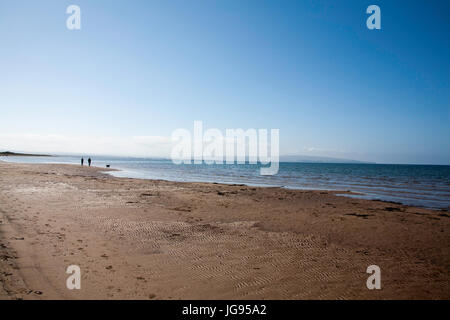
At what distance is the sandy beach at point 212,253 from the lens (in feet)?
16.6

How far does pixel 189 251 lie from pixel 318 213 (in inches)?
339

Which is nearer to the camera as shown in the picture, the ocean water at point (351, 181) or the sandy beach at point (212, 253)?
the sandy beach at point (212, 253)

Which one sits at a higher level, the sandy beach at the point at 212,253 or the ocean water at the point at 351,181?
the sandy beach at the point at 212,253

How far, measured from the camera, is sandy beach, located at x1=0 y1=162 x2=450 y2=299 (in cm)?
505

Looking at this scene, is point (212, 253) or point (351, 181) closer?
point (212, 253)

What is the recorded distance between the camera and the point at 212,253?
23.1ft

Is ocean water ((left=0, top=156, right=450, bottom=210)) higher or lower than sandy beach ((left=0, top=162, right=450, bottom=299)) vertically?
lower

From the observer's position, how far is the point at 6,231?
7.75 meters

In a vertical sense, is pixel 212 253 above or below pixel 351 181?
above

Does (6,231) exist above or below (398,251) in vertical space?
above

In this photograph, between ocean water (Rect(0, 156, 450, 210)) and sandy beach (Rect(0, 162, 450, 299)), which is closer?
sandy beach (Rect(0, 162, 450, 299))

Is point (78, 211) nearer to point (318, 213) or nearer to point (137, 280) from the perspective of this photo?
point (137, 280)
